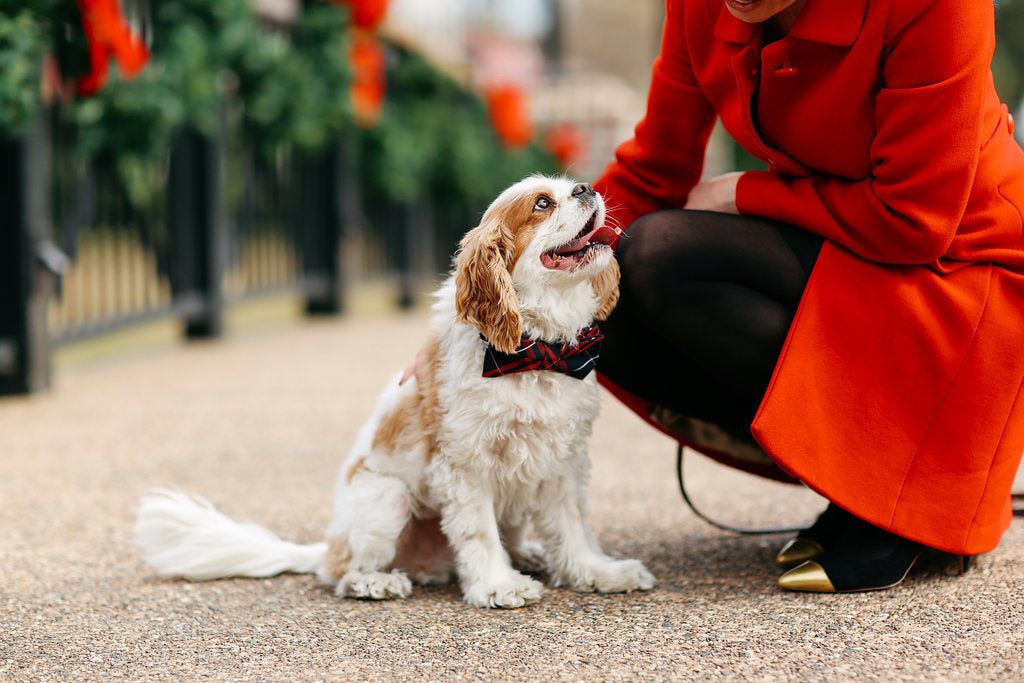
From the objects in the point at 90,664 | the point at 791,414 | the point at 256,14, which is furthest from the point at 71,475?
the point at 256,14

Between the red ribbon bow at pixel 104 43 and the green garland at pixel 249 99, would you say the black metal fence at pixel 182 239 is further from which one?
the red ribbon bow at pixel 104 43

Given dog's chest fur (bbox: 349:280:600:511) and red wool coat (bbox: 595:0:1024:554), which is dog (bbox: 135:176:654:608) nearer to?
dog's chest fur (bbox: 349:280:600:511)

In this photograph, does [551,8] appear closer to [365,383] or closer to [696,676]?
[365,383]


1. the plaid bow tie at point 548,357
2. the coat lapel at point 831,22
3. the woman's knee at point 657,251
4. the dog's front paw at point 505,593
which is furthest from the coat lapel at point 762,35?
the dog's front paw at point 505,593

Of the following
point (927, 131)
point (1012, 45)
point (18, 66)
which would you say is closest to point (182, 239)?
point (18, 66)

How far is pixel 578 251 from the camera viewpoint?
7.47ft

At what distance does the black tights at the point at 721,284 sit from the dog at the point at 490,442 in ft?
0.31

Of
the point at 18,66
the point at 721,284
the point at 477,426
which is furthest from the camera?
the point at 18,66

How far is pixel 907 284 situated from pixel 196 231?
5.17 metres

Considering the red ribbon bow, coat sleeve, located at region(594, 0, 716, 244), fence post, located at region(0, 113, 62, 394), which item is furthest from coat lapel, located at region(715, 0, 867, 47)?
fence post, located at region(0, 113, 62, 394)

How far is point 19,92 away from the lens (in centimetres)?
394

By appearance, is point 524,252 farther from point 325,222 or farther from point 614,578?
point 325,222

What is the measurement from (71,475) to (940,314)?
2754 mm

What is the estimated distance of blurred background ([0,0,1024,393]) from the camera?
4555mm
